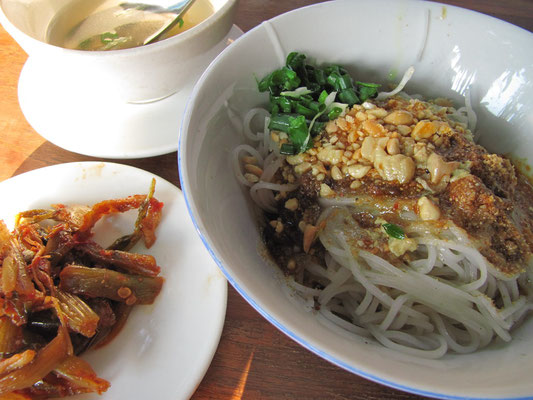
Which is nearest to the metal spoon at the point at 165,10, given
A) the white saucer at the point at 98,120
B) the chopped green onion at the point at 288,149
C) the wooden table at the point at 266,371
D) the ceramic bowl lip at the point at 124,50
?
the white saucer at the point at 98,120

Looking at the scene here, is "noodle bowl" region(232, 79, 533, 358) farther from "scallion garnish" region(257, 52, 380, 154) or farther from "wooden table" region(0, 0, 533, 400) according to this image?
"wooden table" region(0, 0, 533, 400)

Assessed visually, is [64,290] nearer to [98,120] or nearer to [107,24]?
[98,120]

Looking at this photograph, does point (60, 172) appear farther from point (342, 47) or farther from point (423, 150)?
point (423, 150)

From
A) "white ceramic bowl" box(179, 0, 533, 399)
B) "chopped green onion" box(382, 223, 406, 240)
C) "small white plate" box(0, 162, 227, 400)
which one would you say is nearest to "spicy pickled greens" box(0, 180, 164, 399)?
"small white plate" box(0, 162, 227, 400)

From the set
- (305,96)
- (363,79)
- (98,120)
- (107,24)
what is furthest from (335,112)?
(107,24)

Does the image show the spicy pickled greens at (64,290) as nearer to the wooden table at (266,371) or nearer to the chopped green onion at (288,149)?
the wooden table at (266,371)

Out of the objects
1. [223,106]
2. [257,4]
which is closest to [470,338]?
[223,106]
